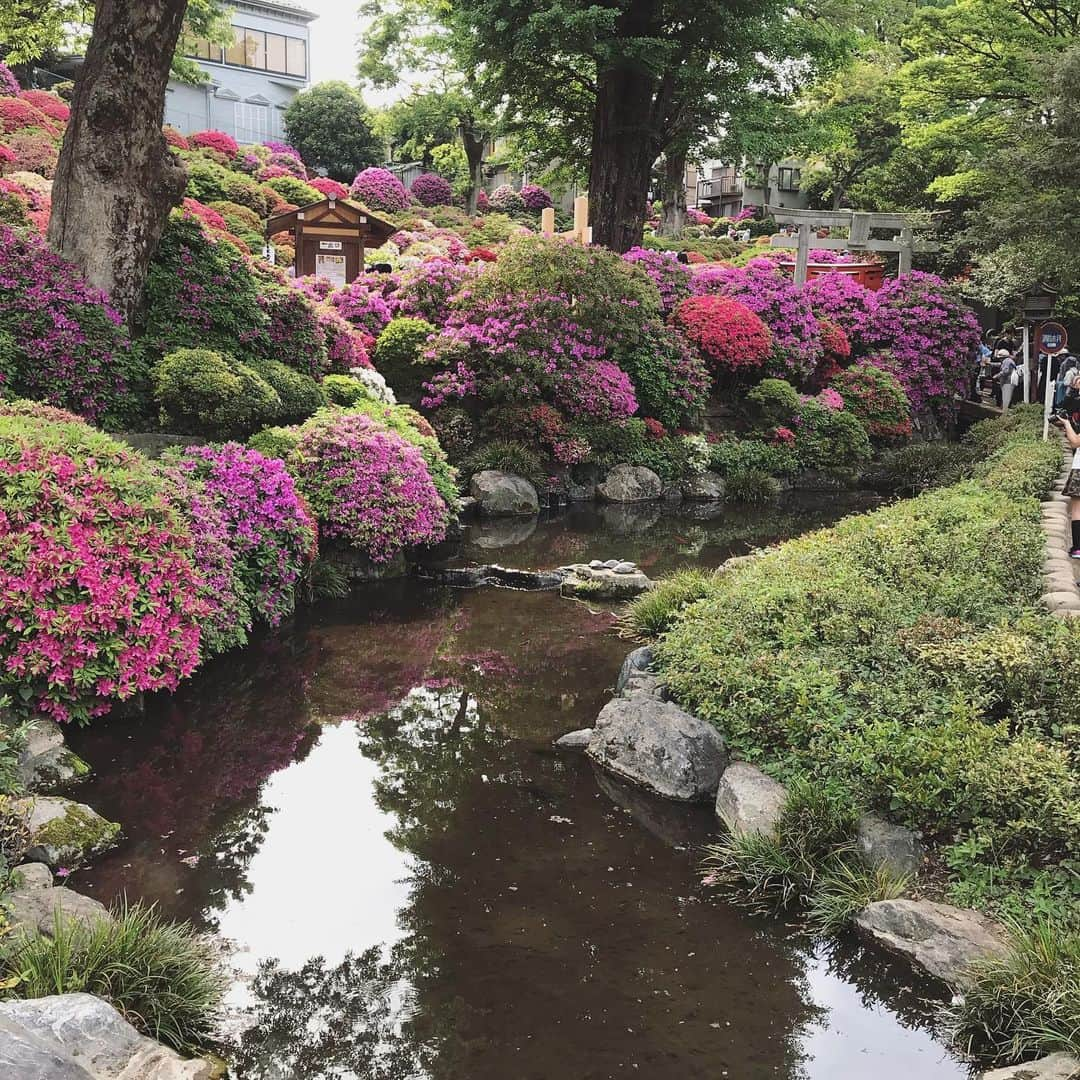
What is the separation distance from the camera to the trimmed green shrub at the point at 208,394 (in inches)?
365

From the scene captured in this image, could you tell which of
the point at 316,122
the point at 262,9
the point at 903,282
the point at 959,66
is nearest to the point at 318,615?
the point at 903,282

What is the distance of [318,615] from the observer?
9.09 metres

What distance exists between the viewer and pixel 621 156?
707 inches

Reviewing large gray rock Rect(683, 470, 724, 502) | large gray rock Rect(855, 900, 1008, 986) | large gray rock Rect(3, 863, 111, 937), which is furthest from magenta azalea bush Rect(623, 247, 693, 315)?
large gray rock Rect(3, 863, 111, 937)

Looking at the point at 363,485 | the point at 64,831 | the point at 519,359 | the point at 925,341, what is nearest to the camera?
the point at 64,831

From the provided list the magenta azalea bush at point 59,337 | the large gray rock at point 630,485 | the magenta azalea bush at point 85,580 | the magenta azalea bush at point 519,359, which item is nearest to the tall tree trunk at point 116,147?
the magenta azalea bush at point 59,337

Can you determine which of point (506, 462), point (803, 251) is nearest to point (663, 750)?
point (506, 462)

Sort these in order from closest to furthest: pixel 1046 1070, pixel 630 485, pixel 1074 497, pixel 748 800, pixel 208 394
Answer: pixel 1046 1070, pixel 748 800, pixel 1074 497, pixel 208 394, pixel 630 485

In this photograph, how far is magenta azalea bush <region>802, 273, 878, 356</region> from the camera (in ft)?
66.7

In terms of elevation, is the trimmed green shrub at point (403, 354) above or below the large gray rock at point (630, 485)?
above

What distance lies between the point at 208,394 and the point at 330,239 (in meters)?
10.1

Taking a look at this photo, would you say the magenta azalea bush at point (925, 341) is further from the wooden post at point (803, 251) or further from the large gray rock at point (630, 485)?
the large gray rock at point (630, 485)

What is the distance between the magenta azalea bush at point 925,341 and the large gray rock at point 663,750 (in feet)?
52.2

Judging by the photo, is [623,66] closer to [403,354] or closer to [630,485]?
[403,354]
